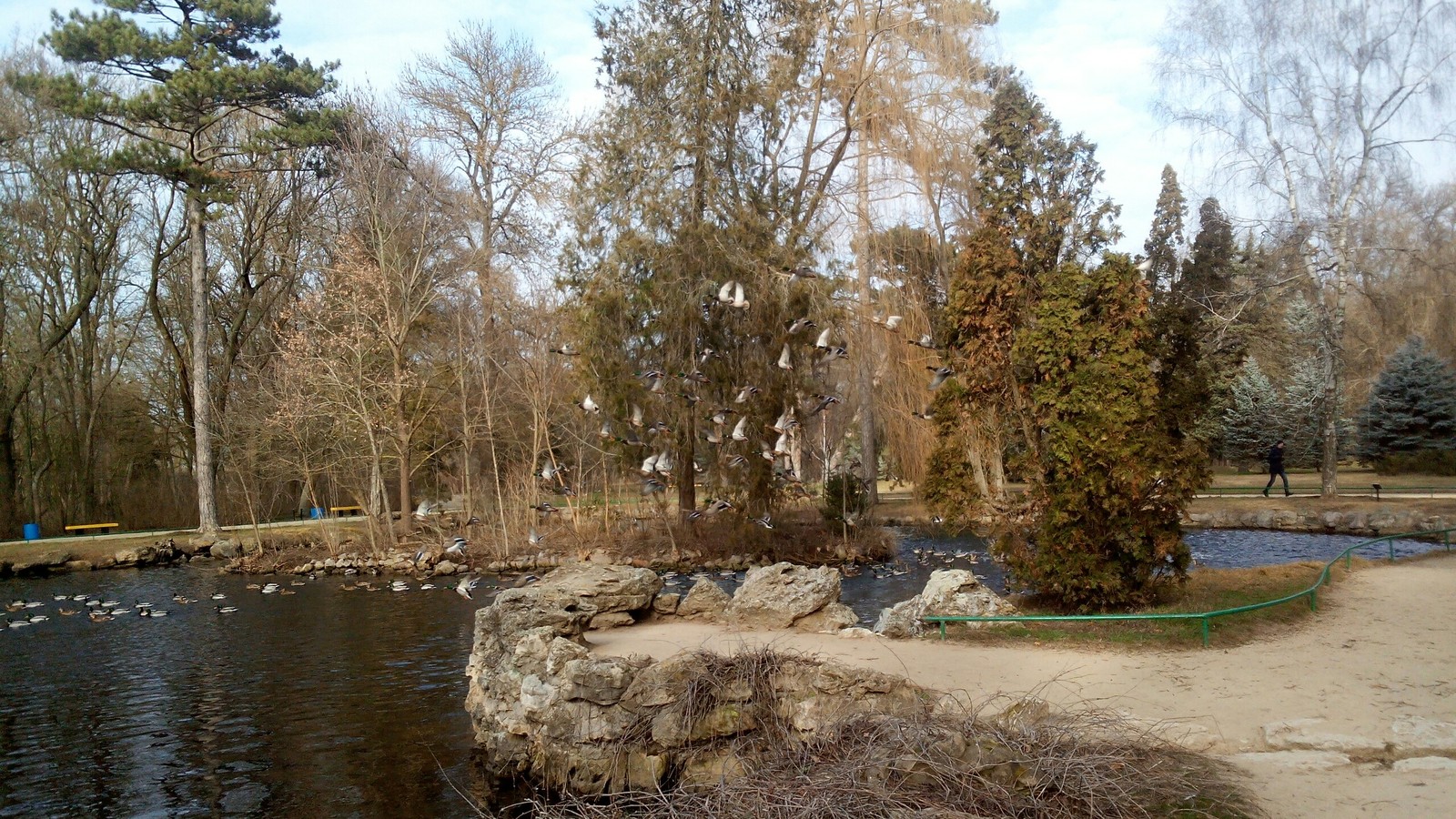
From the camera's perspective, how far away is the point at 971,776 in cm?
493

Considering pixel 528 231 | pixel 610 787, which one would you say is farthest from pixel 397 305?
pixel 610 787

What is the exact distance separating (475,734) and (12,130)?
83.8 ft

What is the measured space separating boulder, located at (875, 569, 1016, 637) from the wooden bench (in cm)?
2536

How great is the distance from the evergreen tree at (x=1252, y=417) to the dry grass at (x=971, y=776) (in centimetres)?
3073

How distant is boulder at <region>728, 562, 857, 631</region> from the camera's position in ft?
33.6

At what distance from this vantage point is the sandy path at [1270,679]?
5.33 m

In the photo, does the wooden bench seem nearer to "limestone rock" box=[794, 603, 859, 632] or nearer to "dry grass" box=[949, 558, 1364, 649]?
"limestone rock" box=[794, 603, 859, 632]

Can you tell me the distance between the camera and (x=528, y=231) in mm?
28344

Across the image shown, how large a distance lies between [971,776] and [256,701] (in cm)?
830

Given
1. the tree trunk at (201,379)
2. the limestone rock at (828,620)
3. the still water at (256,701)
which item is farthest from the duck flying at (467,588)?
the tree trunk at (201,379)

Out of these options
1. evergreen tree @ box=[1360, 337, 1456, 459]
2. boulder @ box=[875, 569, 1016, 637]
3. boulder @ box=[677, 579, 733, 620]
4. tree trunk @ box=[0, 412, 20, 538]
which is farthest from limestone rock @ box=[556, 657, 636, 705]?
evergreen tree @ box=[1360, 337, 1456, 459]

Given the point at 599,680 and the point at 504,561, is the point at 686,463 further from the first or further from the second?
the point at 599,680

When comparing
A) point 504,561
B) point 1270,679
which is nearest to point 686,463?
point 504,561

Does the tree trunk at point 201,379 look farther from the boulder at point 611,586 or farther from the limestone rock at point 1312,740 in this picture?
the limestone rock at point 1312,740
